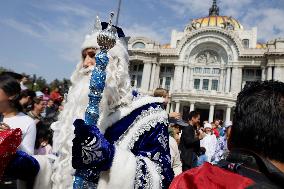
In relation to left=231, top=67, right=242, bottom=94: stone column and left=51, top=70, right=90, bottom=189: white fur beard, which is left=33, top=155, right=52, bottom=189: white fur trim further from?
left=231, top=67, right=242, bottom=94: stone column

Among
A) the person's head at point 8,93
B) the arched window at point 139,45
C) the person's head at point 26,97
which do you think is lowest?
the person's head at point 8,93

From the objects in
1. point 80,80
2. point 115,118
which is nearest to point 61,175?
point 115,118

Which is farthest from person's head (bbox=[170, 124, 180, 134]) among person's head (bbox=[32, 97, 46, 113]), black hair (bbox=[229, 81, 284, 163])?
black hair (bbox=[229, 81, 284, 163])

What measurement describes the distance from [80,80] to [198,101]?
31.2 metres

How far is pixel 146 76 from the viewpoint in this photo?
1542 inches

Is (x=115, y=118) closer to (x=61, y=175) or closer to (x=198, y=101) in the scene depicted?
(x=61, y=175)

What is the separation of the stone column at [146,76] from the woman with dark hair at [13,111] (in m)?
35.4

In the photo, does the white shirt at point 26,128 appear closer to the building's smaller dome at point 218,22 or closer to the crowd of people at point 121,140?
the crowd of people at point 121,140

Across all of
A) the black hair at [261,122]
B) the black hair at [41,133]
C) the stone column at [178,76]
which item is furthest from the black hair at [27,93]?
the stone column at [178,76]

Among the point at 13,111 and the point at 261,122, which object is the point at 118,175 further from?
the point at 13,111

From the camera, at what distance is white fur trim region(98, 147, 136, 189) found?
2.13 metres

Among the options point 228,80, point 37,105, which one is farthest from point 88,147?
point 228,80

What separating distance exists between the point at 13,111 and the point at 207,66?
35254 millimetres

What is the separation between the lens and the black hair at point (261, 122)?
4.24ft
